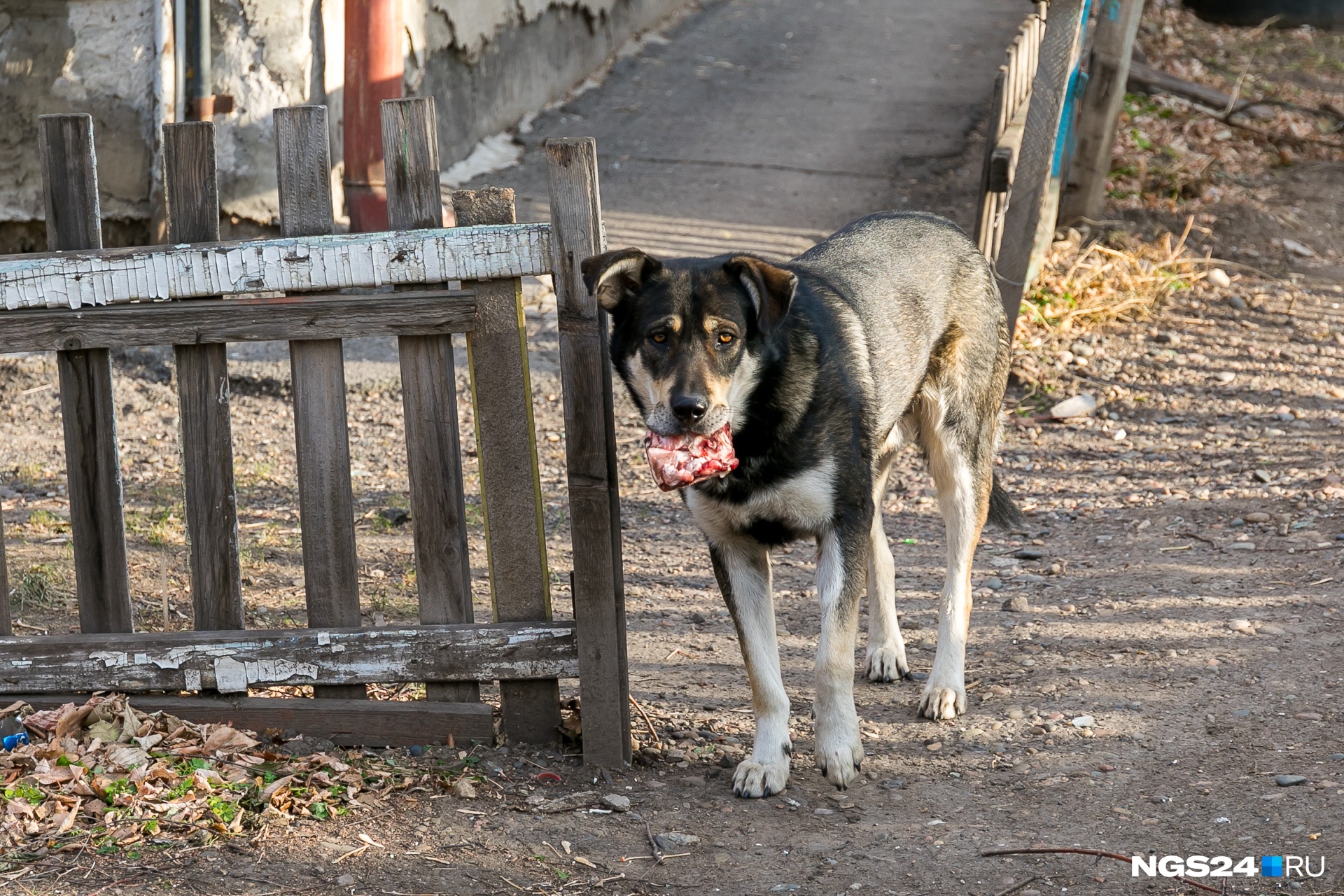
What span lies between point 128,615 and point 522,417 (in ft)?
4.26

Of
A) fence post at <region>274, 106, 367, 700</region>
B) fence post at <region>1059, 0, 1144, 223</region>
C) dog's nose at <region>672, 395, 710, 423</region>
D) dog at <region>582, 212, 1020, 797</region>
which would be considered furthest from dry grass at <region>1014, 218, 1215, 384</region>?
fence post at <region>274, 106, 367, 700</region>

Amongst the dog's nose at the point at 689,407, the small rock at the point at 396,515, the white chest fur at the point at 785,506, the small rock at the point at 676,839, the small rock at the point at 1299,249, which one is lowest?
the small rock at the point at 676,839

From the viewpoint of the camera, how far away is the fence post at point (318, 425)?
3340 millimetres

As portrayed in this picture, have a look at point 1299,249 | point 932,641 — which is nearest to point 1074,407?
point 932,641

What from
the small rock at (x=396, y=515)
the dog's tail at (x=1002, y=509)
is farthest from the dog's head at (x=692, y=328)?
the small rock at (x=396, y=515)

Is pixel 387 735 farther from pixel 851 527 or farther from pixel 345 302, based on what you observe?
pixel 851 527

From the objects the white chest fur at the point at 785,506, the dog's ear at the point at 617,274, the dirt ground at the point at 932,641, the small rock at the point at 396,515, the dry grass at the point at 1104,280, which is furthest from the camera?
the dry grass at the point at 1104,280

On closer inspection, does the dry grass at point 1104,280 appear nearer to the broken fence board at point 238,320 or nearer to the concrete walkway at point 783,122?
the concrete walkway at point 783,122

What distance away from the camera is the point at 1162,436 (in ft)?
20.3

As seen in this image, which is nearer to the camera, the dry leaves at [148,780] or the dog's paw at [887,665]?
the dry leaves at [148,780]

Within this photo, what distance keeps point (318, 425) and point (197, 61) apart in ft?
13.8

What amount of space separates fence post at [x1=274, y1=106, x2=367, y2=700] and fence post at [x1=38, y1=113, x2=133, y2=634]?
0.51 meters

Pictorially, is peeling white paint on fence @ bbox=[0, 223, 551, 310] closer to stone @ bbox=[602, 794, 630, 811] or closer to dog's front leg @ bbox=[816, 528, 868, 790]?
dog's front leg @ bbox=[816, 528, 868, 790]

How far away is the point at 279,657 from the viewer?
3.58m
